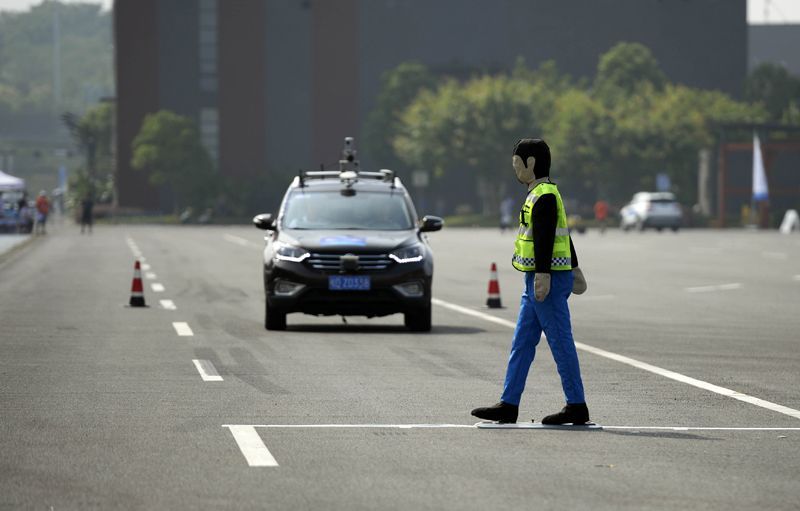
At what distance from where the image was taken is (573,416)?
35.0 feet

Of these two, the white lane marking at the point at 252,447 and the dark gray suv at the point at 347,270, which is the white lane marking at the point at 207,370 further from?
the dark gray suv at the point at 347,270

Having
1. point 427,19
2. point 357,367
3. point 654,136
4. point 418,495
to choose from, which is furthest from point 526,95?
point 418,495

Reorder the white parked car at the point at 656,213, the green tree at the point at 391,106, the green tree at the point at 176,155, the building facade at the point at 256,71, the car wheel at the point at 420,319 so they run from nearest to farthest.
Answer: the car wheel at the point at 420,319 < the white parked car at the point at 656,213 < the green tree at the point at 176,155 < the green tree at the point at 391,106 < the building facade at the point at 256,71

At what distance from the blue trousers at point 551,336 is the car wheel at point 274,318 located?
8102mm

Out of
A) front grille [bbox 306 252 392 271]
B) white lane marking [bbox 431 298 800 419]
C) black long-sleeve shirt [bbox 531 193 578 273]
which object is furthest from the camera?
front grille [bbox 306 252 392 271]

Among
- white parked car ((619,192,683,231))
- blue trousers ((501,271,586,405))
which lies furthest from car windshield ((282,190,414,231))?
white parked car ((619,192,683,231))

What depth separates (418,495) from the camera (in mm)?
8133

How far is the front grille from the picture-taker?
733 inches

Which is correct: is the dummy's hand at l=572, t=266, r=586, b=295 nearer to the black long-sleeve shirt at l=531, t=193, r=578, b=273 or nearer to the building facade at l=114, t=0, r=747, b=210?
the black long-sleeve shirt at l=531, t=193, r=578, b=273

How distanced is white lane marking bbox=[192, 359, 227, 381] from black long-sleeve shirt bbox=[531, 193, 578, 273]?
3.96 metres

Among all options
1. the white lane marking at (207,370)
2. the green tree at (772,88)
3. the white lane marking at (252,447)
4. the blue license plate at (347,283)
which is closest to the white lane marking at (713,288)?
the blue license plate at (347,283)

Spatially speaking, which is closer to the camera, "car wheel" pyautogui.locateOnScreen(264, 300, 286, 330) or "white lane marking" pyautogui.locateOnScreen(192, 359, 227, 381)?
"white lane marking" pyautogui.locateOnScreen(192, 359, 227, 381)

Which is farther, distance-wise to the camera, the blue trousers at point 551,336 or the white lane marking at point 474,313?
the white lane marking at point 474,313

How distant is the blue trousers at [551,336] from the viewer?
1059cm
